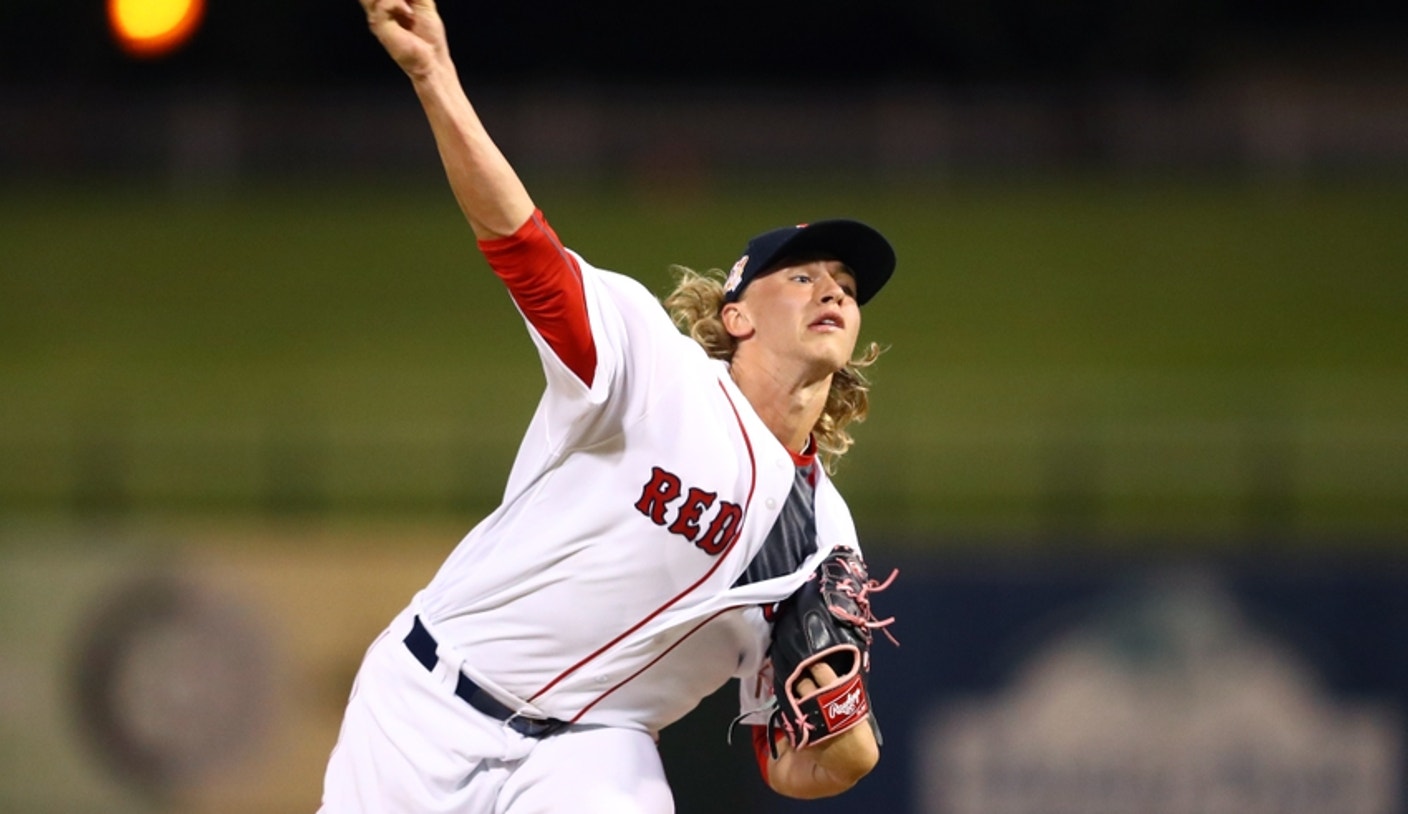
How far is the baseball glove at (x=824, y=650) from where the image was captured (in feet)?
12.7

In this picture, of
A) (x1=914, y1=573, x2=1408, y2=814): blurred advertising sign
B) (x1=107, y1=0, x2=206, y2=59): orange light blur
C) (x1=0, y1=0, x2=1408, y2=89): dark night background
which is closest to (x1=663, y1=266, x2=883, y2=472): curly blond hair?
(x1=107, y1=0, x2=206, y2=59): orange light blur

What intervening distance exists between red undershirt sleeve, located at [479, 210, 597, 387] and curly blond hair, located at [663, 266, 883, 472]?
2.27 ft

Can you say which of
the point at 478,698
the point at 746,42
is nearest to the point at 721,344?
the point at 478,698

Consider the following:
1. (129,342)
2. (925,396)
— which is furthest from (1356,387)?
(129,342)

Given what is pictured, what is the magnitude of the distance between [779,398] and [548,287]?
2.46 ft

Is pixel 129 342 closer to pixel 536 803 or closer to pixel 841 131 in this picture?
pixel 841 131

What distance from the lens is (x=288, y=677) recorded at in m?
8.91

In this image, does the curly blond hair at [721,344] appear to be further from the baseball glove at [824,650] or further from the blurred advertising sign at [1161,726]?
the blurred advertising sign at [1161,726]

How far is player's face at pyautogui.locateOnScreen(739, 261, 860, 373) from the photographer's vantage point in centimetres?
391

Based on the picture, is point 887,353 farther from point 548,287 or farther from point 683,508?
point 548,287

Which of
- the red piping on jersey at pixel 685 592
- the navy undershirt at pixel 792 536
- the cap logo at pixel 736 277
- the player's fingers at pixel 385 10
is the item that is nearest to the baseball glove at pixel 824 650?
the navy undershirt at pixel 792 536

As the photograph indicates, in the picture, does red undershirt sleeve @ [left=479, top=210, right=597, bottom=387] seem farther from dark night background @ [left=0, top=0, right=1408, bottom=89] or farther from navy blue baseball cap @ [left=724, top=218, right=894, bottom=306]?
dark night background @ [left=0, top=0, right=1408, bottom=89]

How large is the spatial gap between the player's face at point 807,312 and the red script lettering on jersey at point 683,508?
420 millimetres

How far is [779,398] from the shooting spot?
3971mm
